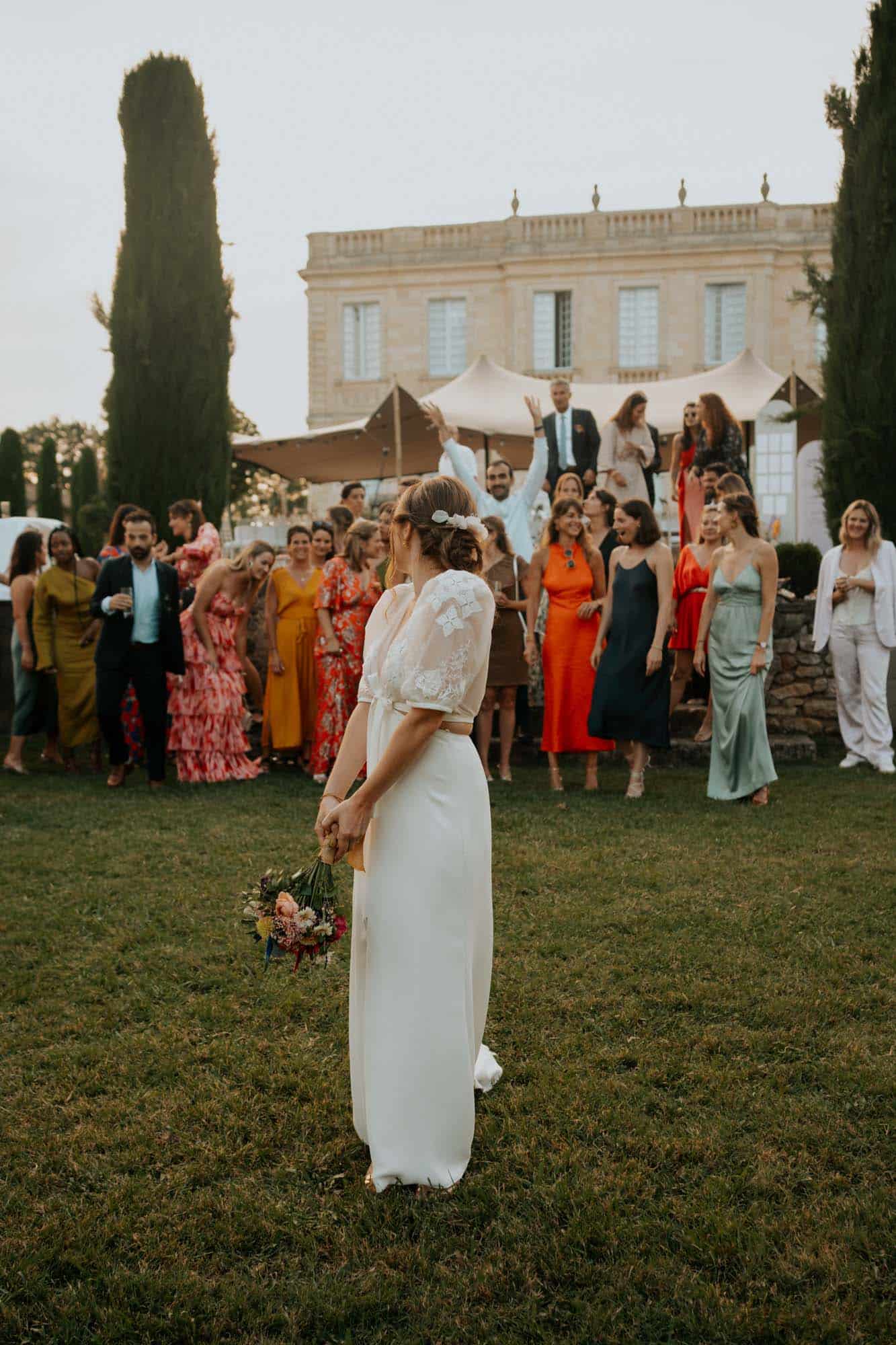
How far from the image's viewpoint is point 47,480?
3619cm

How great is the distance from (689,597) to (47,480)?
1189 inches

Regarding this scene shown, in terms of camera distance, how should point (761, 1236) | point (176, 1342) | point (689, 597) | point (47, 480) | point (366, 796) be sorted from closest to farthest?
point (176, 1342)
point (761, 1236)
point (366, 796)
point (689, 597)
point (47, 480)

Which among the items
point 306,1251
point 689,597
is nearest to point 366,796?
point 306,1251

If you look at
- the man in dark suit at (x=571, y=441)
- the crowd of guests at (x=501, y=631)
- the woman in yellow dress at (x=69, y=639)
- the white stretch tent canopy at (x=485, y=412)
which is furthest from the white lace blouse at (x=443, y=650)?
the white stretch tent canopy at (x=485, y=412)

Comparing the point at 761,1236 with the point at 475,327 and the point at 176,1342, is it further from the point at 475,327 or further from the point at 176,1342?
the point at 475,327

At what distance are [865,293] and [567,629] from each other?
6.42 metres

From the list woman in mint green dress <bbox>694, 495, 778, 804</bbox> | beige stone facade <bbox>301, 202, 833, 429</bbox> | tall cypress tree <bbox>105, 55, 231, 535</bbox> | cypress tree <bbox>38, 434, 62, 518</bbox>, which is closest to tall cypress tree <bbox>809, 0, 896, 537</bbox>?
woman in mint green dress <bbox>694, 495, 778, 804</bbox>

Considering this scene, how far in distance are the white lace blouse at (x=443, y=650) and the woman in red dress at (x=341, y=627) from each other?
19.0 feet

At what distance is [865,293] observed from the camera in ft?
41.7

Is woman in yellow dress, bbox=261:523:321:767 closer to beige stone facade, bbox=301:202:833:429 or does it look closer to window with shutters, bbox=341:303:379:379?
beige stone facade, bbox=301:202:833:429

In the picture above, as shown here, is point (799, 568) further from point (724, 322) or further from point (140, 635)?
point (724, 322)

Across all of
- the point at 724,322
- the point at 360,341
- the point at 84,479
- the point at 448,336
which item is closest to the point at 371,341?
the point at 360,341

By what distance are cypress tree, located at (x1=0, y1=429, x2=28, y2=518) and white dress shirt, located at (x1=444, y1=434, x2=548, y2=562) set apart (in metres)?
26.5

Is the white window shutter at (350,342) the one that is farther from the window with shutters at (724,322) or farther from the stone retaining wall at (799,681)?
the stone retaining wall at (799,681)
